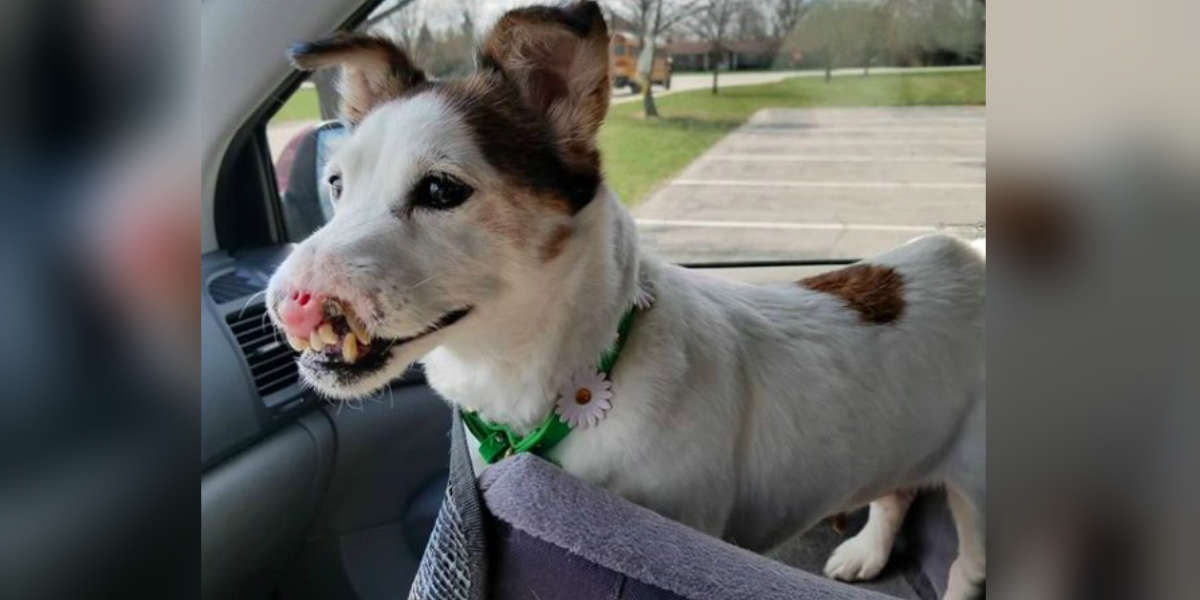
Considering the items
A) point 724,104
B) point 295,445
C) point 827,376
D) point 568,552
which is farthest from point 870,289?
point 295,445

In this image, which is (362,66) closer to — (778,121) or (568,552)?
(568,552)

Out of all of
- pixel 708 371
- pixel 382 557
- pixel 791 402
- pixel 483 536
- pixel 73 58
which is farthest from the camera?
pixel 382 557

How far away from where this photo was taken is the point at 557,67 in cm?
134

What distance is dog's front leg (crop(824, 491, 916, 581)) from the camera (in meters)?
2.04

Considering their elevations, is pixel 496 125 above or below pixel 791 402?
above

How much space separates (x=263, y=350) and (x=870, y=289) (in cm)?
107

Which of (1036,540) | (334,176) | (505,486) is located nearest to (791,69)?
(334,176)

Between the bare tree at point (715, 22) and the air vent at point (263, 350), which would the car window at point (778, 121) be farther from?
the air vent at point (263, 350)

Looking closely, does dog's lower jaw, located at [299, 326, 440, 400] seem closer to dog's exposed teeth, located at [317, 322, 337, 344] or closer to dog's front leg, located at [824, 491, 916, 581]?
dog's exposed teeth, located at [317, 322, 337, 344]

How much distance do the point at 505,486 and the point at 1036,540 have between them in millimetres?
686

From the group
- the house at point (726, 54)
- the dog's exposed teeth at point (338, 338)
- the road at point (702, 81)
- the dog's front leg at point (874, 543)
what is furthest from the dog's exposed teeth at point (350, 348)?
the dog's front leg at point (874, 543)

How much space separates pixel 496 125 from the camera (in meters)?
1.32

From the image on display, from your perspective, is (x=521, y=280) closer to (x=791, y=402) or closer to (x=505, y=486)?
(x=505, y=486)

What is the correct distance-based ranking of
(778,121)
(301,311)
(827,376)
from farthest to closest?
(778,121) → (827,376) → (301,311)
